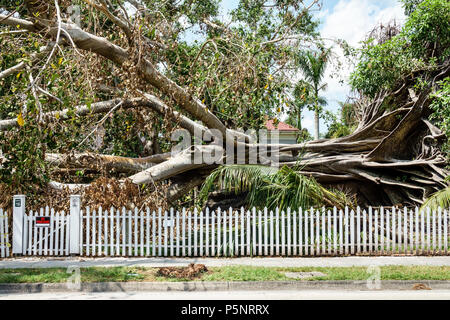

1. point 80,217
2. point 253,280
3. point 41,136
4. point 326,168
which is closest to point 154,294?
point 253,280

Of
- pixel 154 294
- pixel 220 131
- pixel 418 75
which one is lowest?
pixel 154 294

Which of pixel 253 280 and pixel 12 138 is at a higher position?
pixel 12 138

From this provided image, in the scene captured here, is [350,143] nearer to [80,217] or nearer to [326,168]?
[326,168]

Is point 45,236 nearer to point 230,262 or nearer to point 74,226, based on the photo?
point 74,226

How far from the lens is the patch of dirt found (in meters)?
8.34

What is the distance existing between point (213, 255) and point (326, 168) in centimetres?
759

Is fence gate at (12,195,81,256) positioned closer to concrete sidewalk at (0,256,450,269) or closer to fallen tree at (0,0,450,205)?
concrete sidewalk at (0,256,450,269)


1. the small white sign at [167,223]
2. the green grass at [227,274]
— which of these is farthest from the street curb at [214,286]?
the small white sign at [167,223]

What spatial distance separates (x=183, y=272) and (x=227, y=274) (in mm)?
862

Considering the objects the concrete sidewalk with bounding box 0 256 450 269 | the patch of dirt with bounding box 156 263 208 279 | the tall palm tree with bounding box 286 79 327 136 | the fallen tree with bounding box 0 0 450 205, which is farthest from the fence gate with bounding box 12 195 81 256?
the tall palm tree with bounding box 286 79 327 136

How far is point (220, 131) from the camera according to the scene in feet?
50.5

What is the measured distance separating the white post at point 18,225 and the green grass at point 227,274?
2.19 meters

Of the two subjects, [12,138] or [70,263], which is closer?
[70,263]

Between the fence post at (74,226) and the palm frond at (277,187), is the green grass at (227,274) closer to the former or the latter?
the fence post at (74,226)
